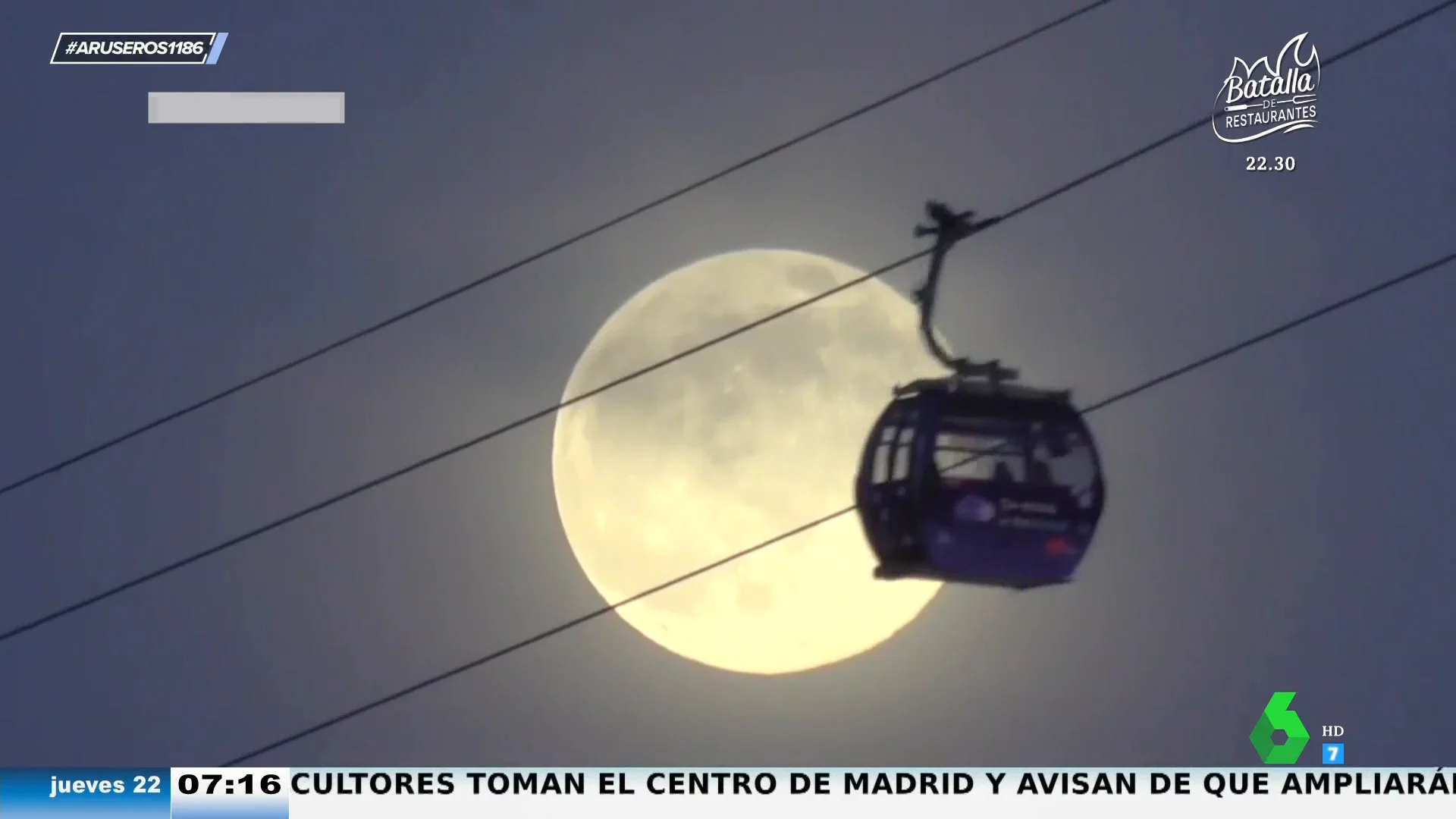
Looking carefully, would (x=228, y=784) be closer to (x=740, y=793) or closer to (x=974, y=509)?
(x=740, y=793)

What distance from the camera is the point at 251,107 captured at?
6020 millimetres

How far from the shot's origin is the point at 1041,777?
5.83 metres

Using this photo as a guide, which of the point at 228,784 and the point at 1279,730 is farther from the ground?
the point at 228,784

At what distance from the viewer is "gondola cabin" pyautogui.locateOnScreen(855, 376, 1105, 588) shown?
5719 millimetres

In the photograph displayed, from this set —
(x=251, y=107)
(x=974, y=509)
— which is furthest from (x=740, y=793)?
(x=251, y=107)

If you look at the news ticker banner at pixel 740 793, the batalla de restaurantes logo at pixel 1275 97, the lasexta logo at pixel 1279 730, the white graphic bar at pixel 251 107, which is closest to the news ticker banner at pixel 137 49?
the white graphic bar at pixel 251 107

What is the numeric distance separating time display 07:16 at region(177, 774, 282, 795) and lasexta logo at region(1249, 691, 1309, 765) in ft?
10.4

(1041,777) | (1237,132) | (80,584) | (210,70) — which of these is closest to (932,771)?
(1041,777)

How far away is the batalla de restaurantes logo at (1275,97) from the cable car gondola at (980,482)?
1125mm

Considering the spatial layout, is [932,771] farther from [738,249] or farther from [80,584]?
[80,584]

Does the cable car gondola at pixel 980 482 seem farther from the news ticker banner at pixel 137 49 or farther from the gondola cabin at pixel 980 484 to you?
the news ticker banner at pixel 137 49

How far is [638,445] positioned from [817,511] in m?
0.66

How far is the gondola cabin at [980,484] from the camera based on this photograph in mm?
5719

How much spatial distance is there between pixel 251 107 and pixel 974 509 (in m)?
2.71
